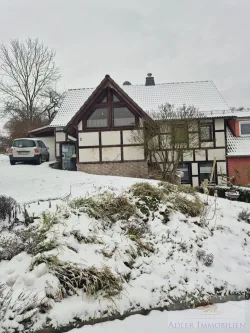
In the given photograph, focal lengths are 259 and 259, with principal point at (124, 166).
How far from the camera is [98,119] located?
13992 mm

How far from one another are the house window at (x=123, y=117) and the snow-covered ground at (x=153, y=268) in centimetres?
887

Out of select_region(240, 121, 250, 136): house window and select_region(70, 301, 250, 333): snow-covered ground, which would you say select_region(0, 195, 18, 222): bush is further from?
select_region(240, 121, 250, 136): house window

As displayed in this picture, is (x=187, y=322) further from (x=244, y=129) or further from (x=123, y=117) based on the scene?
(x=244, y=129)

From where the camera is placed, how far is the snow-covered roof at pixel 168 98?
653 inches

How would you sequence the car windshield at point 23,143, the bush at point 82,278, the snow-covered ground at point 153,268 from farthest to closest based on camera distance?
the car windshield at point 23,143 < the bush at point 82,278 < the snow-covered ground at point 153,268

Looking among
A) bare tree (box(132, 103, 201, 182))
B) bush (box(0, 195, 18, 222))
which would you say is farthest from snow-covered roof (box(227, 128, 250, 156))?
bush (box(0, 195, 18, 222))

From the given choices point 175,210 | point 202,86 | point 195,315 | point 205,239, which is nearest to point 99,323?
point 195,315

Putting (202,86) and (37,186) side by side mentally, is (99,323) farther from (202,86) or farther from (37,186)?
(202,86)

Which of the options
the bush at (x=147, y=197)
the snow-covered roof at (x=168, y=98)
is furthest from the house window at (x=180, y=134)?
the bush at (x=147, y=197)

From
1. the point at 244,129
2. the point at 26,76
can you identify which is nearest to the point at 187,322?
the point at 244,129

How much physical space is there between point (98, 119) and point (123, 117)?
4.46 ft

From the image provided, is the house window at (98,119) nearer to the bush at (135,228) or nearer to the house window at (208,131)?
the house window at (208,131)

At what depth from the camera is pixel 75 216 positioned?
4844 mm

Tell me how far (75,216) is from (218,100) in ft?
48.6
